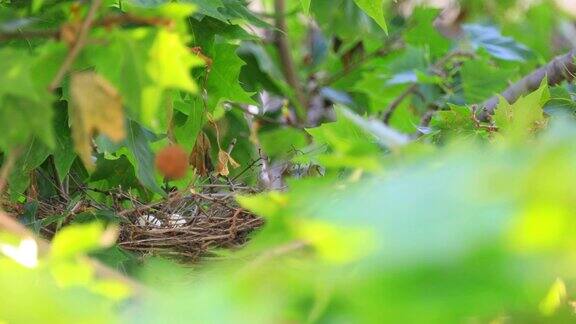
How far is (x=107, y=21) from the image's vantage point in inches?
16.5

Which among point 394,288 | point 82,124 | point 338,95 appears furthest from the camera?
point 338,95

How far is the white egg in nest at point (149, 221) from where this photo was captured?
0.85m

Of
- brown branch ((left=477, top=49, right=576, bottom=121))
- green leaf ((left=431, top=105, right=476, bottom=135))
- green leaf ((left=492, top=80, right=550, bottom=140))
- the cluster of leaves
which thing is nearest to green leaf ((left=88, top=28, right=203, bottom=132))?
the cluster of leaves

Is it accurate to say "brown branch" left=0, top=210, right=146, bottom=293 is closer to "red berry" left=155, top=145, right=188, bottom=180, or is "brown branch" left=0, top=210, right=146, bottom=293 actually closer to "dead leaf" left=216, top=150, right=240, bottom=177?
"red berry" left=155, top=145, right=188, bottom=180

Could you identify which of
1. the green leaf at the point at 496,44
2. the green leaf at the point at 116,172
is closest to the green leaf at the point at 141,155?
the green leaf at the point at 116,172

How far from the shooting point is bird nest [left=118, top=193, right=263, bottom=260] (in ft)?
2.69

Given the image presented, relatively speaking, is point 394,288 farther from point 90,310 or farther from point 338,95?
point 338,95

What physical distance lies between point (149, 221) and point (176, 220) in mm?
25

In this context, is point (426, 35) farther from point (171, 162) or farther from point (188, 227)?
point (171, 162)

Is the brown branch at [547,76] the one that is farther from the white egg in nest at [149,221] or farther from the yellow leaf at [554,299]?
the yellow leaf at [554,299]

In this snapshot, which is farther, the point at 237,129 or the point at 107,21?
the point at 237,129

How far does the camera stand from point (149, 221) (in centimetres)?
85

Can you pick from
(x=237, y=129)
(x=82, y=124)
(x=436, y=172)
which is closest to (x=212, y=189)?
(x=237, y=129)

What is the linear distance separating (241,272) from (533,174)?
0.37ft
